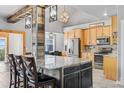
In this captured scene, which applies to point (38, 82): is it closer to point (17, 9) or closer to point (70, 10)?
point (17, 9)

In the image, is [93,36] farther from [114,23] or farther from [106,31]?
[114,23]

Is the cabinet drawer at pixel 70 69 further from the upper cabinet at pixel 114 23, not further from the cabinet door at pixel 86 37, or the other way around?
the cabinet door at pixel 86 37

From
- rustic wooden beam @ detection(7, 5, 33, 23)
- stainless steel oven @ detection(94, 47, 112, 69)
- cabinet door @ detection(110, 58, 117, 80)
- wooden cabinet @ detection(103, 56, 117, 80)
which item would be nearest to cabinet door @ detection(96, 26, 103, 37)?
stainless steel oven @ detection(94, 47, 112, 69)

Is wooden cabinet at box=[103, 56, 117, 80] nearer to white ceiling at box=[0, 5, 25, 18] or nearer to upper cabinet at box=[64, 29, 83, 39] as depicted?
upper cabinet at box=[64, 29, 83, 39]

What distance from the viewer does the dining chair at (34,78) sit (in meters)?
2.59

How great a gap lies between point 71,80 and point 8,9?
4966 mm

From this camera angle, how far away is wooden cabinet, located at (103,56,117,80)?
4907 mm

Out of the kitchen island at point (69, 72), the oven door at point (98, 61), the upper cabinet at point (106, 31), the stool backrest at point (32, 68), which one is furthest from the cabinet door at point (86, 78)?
the upper cabinet at point (106, 31)

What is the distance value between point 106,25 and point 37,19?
12.1 feet

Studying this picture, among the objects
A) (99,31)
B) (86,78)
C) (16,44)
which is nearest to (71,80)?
(86,78)

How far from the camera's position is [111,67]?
5.06 m

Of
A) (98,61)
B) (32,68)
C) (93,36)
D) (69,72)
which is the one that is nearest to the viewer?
(32,68)
